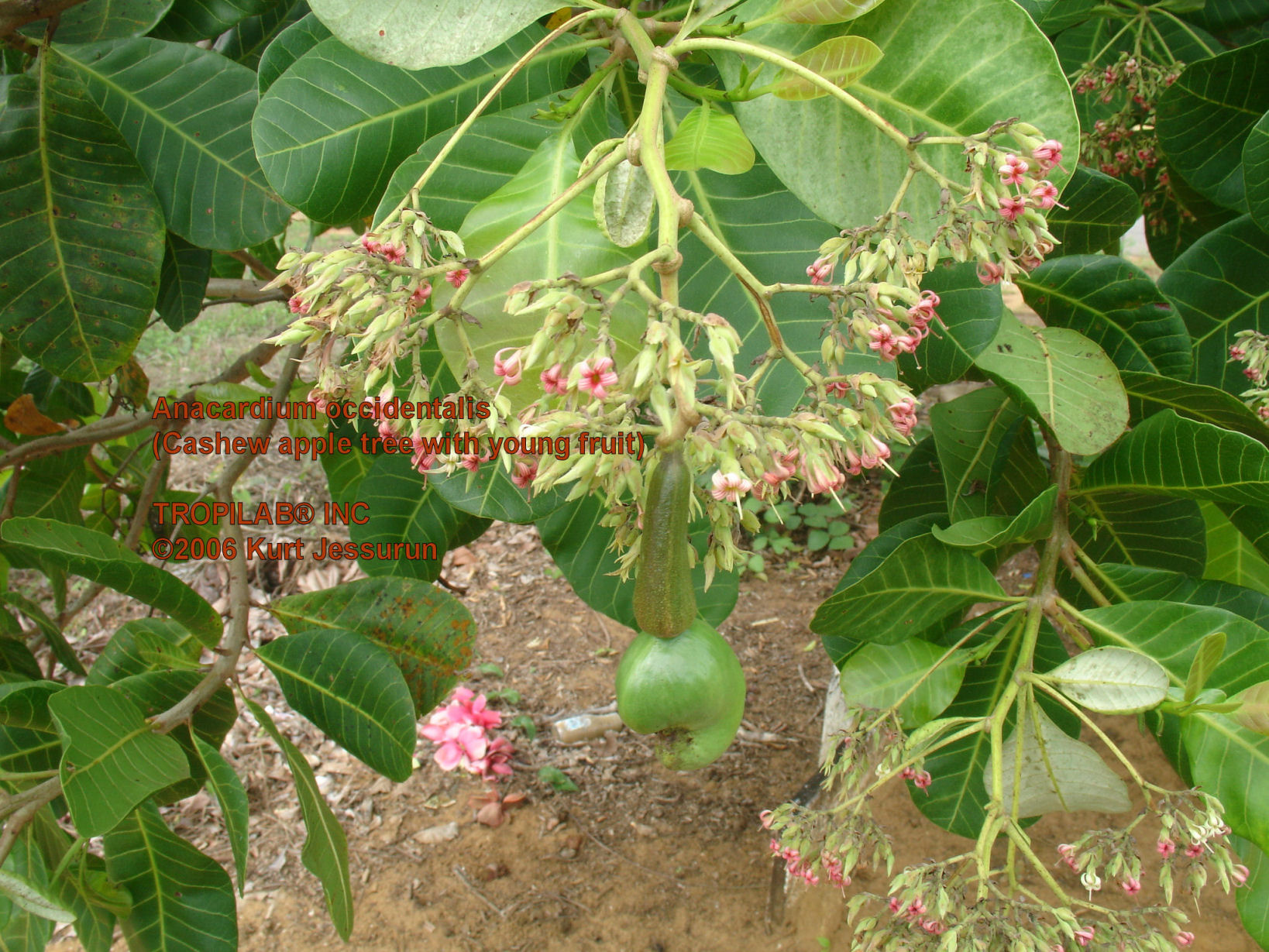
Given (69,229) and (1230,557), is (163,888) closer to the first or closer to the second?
(69,229)

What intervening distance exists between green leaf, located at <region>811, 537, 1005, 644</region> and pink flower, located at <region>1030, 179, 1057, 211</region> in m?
0.52

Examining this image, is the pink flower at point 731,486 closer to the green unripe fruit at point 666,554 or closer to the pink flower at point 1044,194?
the green unripe fruit at point 666,554

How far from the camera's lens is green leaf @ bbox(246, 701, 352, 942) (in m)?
1.33

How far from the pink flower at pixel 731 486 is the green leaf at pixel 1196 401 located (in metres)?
0.81

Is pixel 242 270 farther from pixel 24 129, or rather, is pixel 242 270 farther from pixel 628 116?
pixel 628 116

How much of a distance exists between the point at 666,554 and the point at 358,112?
2.23ft

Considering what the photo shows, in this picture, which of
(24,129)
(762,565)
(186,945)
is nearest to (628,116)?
(24,129)

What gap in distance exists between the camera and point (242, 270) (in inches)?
94.3

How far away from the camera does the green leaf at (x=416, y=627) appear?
1.47m

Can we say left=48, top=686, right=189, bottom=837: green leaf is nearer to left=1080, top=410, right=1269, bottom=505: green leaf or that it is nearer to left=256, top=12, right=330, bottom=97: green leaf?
left=256, top=12, right=330, bottom=97: green leaf

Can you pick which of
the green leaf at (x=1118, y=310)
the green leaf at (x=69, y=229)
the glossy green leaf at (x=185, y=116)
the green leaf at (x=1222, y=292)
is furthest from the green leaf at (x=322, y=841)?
the green leaf at (x=1222, y=292)

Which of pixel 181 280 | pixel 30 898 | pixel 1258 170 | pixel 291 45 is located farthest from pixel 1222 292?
pixel 30 898

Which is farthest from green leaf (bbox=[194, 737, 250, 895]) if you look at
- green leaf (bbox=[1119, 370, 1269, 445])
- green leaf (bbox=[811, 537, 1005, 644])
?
green leaf (bbox=[1119, 370, 1269, 445])

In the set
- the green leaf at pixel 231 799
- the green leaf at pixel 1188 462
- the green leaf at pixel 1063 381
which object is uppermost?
the green leaf at pixel 1063 381
